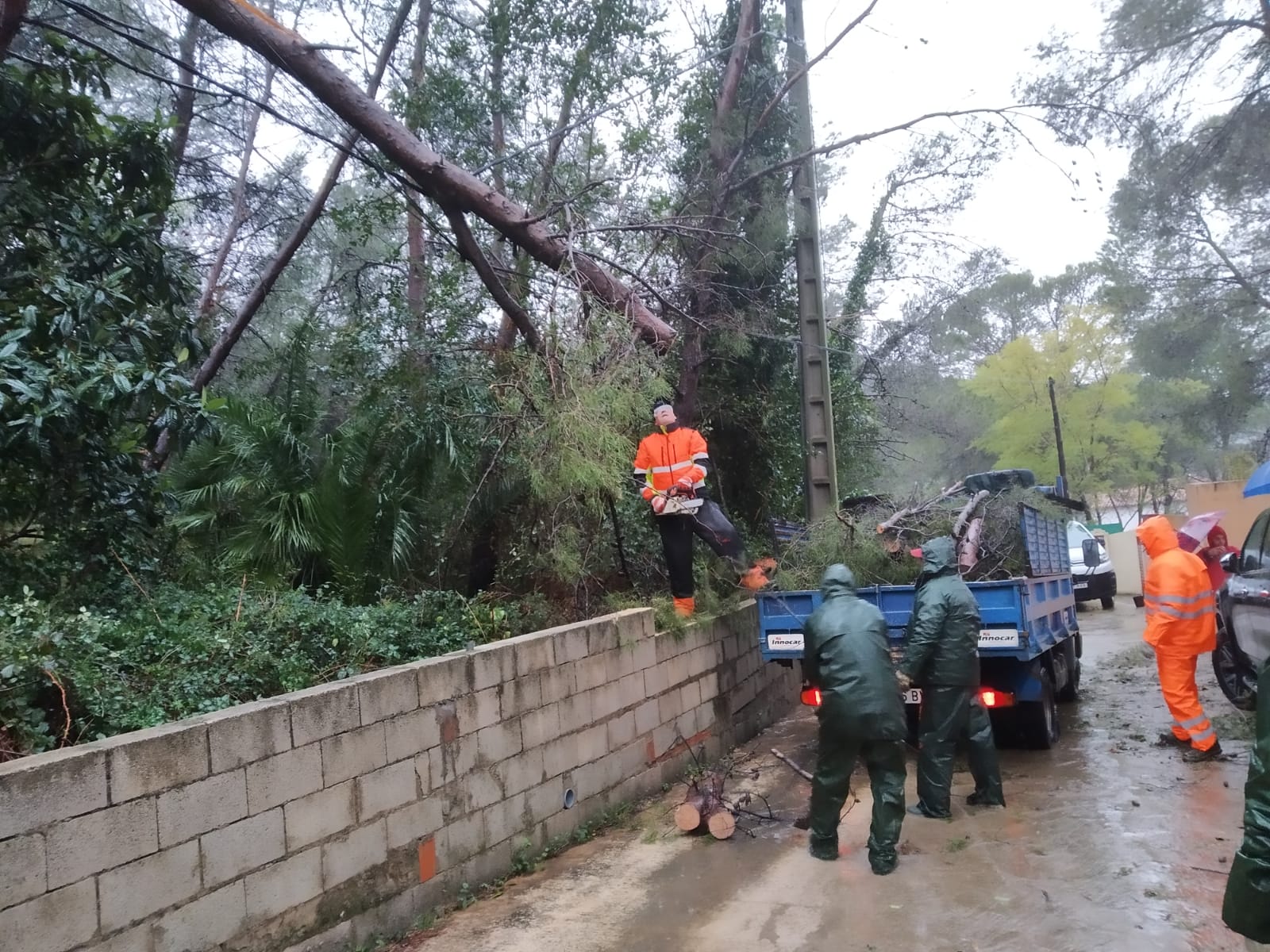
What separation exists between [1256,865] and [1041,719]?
5538 mm

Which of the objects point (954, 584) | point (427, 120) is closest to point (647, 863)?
point (954, 584)

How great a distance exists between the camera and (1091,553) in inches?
632

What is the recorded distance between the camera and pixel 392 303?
1032 cm

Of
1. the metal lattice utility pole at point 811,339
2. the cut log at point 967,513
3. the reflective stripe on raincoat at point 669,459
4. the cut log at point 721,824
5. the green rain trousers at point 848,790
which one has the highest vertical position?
the metal lattice utility pole at point 811,339

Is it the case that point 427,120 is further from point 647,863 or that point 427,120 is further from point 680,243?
point 647,863

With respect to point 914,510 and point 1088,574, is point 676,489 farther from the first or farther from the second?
point 1088,574

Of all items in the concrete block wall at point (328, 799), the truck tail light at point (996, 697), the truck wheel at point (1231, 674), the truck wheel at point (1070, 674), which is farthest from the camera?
the truck wheel at point (1070, 674)

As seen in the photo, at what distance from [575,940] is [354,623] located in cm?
203

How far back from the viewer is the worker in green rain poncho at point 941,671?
583 cm

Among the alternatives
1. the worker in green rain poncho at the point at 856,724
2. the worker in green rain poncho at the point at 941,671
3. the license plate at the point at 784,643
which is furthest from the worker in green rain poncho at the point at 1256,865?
the license plate at the point at 784,643

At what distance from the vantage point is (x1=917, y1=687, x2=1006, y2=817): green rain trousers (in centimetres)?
582

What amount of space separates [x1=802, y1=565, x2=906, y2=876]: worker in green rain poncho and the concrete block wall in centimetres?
160

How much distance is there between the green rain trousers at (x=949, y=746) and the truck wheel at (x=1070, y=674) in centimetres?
356

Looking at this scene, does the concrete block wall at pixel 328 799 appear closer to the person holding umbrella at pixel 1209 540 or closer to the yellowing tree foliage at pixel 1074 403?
the person holding umbrella at pixel 1209 540
